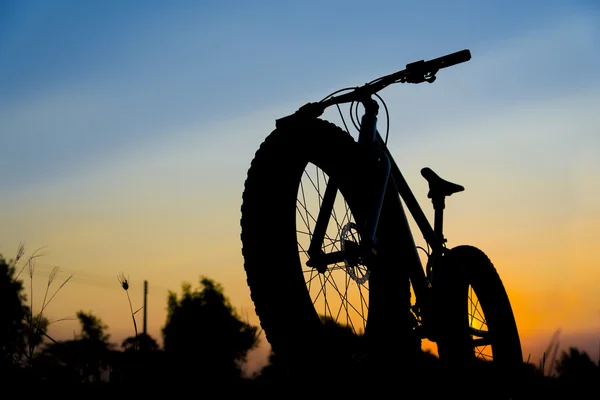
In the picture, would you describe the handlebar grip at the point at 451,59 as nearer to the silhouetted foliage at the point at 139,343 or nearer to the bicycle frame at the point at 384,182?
the bicycle frame at the point at 384,182

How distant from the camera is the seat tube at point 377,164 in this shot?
12.6 ft

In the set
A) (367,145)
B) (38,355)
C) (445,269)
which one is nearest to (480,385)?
(445,269)

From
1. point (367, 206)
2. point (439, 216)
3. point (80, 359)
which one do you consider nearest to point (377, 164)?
point (367, 206)

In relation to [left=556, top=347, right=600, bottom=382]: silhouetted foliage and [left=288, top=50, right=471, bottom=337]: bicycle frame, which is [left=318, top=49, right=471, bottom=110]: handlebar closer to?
[left=288, top=50, right=471, bottom=337]: bicycle frame

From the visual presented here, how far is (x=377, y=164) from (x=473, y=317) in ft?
5.10

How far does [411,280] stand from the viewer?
450cm

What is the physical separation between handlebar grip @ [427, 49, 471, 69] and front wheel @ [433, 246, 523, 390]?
131cm

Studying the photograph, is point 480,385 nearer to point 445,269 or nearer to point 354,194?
point 445,269

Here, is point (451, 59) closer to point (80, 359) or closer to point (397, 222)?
point (397, 222)

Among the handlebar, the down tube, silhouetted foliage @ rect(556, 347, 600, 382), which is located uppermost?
the handlebar

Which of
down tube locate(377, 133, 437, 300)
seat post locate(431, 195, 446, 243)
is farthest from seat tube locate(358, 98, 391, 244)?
seat post locate(431, 195, 446, 243)

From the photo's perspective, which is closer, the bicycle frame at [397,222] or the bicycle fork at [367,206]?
the bicycle fork at [367,206]

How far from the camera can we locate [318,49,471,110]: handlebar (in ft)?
14.5

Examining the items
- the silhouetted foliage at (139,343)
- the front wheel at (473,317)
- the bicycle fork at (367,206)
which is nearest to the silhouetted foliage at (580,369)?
the front wheel at (473,317)
